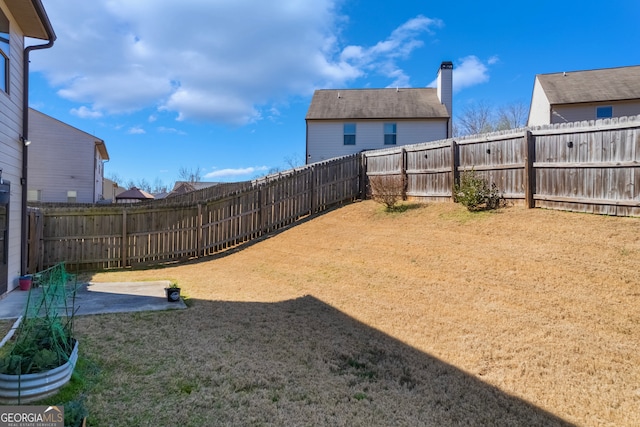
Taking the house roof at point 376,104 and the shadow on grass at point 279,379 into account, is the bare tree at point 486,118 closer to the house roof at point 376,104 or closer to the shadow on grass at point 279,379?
the house roof at point 376,104

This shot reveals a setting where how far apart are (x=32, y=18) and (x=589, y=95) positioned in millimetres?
22957

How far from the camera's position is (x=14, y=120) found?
6184 mm

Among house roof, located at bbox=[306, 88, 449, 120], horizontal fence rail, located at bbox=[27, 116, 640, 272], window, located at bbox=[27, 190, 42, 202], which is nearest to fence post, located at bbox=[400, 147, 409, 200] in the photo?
horizontal fence rail, located at bbox=[27, 116, 640, 272]

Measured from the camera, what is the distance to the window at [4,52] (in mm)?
5609

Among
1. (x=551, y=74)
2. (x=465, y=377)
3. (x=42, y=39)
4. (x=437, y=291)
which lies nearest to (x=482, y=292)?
(x=437, y=291)

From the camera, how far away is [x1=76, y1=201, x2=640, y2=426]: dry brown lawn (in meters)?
2.71

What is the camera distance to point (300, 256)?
8539 mm

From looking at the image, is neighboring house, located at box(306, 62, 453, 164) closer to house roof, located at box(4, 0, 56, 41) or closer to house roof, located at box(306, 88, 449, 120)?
house roof, located at box(306, 88, 449, 120)

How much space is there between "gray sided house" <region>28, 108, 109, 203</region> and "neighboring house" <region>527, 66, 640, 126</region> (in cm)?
2639

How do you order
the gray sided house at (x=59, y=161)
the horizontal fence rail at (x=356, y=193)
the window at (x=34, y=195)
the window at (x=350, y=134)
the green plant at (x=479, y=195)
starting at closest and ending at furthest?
the horizontal fence rail at (x=356, y=193), the green plant at (x=479, y=195), the window at (x=34, y=195), the gray sided house at (x=59, y=161), the window at (x=350, y=134)

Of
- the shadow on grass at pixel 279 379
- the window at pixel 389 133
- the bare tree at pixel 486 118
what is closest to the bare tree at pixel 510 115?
the bare tree at pixel 486 118

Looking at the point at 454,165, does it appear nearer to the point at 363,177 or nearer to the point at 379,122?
the point at 363,177

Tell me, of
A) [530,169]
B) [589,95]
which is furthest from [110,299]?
[589,95]

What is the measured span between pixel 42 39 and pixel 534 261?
995 centimetres
